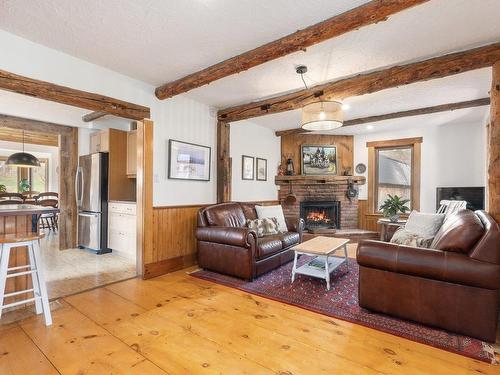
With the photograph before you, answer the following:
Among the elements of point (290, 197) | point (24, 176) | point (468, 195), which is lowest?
point (290, 197)

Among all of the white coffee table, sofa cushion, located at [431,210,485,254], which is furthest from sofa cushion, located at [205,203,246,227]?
sofa cushion, located at [431,210,485,254]

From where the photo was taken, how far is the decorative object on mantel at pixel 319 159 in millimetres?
6395

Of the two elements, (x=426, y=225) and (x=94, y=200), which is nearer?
(x=426, y=225)

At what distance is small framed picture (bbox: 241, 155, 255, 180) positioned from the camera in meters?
5.26

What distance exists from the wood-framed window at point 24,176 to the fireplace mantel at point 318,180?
7.15 m

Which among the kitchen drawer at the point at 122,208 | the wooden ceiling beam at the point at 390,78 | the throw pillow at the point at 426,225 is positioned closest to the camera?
the wooden ceiling beam at the point at 390,78

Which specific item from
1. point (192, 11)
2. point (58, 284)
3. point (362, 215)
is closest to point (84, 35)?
point (192, 11)

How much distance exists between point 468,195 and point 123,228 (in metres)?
6.09

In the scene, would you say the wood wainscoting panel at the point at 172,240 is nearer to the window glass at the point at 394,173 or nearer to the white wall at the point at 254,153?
the white wall at the point at 254,153

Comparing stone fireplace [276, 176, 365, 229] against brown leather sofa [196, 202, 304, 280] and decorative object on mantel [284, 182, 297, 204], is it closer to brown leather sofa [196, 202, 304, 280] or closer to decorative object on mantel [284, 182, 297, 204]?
decorative object on mantel [284, 182, 297, 204]

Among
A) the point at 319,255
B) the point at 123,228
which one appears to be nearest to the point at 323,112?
the point at 319,255

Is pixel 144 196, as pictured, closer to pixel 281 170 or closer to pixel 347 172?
pixel 281 170

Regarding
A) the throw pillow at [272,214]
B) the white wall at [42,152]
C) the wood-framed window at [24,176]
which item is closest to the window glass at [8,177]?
the wood-framed window at [24,176]

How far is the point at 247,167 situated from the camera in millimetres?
5398
